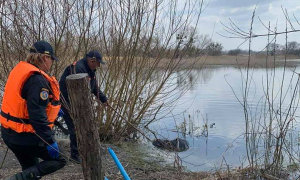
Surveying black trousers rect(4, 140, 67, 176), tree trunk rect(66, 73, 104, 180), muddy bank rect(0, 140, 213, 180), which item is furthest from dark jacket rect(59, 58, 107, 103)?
tree trunk rect(66, 73, 104, 180)

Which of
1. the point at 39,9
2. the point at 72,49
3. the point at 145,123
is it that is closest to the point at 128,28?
the point at 72,49

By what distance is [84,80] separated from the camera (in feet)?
6.95

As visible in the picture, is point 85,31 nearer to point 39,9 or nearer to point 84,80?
point 39,9

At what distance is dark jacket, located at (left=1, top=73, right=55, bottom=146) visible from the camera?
255cm

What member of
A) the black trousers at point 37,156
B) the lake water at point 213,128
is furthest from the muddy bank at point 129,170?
the black trousers at point 37,156

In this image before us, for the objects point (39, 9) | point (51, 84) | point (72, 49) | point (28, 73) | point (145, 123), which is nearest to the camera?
point (28, 73)

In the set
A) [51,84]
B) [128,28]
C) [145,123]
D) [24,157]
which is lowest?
[145,123]

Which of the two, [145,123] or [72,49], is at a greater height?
[72,49]

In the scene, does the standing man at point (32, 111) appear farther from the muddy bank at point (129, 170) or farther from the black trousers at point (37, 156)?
the muddy bank at point (129, 170)

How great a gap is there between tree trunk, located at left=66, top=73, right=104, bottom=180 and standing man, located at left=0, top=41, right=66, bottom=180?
21.6 inches

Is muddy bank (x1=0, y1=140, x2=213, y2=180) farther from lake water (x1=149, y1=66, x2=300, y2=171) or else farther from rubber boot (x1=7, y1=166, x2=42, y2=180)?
rubber boot (x1=7, y1=166, x2=42, y2=180)

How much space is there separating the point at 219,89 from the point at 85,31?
11557 mm

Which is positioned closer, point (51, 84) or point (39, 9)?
point (51, 84)

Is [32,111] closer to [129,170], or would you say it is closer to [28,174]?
[28,174]
